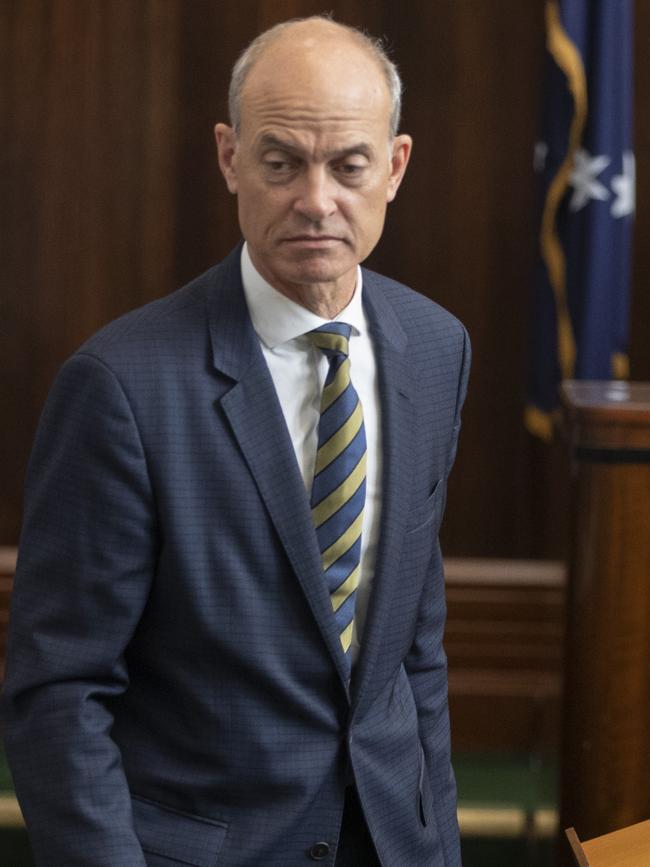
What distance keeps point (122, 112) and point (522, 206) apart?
1.20 metres

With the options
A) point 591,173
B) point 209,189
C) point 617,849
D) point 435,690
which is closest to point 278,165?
point 435,690

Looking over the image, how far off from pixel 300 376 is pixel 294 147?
0.94 feet

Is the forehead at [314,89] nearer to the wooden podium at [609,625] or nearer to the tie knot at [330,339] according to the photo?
the tie knot at [330,339]

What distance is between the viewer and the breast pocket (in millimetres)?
1719

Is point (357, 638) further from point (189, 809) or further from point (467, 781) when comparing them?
point (467, 781)

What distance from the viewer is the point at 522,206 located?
3922 mm

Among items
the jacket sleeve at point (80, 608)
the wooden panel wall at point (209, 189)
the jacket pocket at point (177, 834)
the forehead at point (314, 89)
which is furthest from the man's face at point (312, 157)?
the wooden panel wall at point (209, 189)

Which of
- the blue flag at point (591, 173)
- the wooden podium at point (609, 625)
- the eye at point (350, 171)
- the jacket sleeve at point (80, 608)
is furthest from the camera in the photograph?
the blue flag at point (591, 173)

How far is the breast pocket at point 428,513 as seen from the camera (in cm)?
172

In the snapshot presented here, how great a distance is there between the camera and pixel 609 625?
9.45 feet

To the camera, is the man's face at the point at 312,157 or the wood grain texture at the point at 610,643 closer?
the man's face at the point at 312,157

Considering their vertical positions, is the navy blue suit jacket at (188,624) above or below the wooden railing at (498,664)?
above

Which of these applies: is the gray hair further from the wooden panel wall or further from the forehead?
the wooden panel wall

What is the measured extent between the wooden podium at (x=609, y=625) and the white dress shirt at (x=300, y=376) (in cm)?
126
